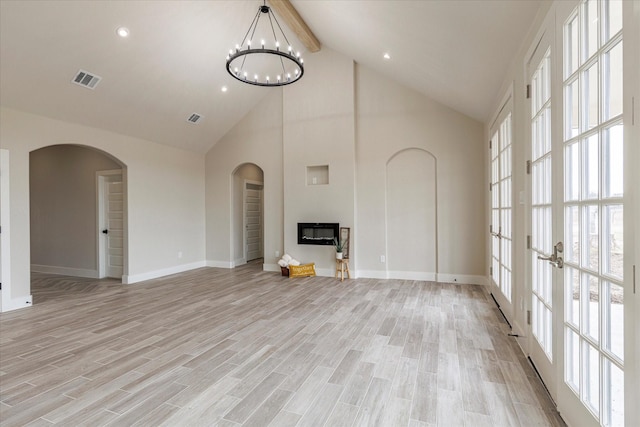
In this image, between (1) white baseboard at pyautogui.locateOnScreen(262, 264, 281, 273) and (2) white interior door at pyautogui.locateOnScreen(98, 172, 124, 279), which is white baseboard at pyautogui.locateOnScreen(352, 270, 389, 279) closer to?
(1) white baseboard at pyautogui.locateOnScreen(262, 264, 281, 273)

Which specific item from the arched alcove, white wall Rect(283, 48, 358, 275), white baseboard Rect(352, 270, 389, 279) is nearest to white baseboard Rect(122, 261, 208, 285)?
white wall Rect(283, 48, 358, 275)

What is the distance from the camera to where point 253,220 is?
336 inches

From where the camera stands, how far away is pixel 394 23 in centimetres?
365

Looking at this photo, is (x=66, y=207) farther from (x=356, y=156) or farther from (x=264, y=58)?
(x=356, y=156)

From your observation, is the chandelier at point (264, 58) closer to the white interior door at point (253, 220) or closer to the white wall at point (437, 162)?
the white wall at point (437, 162)

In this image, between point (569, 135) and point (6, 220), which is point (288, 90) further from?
point (569, 135)

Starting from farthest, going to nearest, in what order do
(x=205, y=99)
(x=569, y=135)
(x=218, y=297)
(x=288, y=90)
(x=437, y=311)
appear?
(x=288, y=90) → (x=205, y=99) → (x=218, y=297) → (x=437, y=311) → (x=569, y=135)

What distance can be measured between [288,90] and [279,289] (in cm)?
426

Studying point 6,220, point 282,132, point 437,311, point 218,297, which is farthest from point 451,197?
point 6,220

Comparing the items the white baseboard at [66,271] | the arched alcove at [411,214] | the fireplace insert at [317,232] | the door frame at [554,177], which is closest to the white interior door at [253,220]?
the fireplace insert at [317,232]

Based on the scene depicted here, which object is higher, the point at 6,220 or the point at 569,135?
the point at 569,135

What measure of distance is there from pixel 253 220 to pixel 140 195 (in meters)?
2.99

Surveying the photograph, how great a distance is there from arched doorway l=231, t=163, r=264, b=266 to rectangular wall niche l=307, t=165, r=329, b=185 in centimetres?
171

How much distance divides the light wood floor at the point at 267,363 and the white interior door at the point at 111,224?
1683mm
